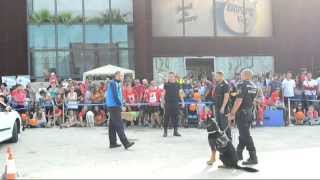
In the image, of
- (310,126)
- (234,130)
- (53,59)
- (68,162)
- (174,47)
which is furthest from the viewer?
(174,47)

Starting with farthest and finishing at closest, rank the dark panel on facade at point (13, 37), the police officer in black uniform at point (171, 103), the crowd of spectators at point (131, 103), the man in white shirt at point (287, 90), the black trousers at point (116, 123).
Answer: the dark panel on facade at point (13, 37) → the man in white shirt at point (287, 90) → the crowd of spectators at point (131, 103) → the police officer in black uniform at point (171, 103) → the black trousers at point (116, 123)

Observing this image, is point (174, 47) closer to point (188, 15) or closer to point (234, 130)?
point (188, 15)

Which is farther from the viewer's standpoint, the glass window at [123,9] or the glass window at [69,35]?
the glass window at [123,9]

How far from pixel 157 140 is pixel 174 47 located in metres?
16.8

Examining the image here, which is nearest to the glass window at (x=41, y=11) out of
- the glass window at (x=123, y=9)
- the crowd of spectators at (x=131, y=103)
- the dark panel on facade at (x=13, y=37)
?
the dark panel on facade at (x=13, y=37)

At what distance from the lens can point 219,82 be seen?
12.5 m

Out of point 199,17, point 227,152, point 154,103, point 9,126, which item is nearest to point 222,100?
point 227,152

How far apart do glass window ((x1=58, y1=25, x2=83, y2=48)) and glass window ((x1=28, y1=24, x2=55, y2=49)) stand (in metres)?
0.39

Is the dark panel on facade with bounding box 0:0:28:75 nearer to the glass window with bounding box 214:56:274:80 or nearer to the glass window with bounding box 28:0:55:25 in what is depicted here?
the glass window with bounding box 28:0:55:25

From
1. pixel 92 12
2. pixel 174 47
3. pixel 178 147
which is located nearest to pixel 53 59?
pixel 92 12

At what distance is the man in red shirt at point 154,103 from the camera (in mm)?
20000

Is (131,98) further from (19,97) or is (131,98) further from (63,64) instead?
(63,64)

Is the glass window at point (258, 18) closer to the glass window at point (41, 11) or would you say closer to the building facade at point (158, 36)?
the building facade at point (158, 36)

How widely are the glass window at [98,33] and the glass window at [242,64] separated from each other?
6.18 metres
